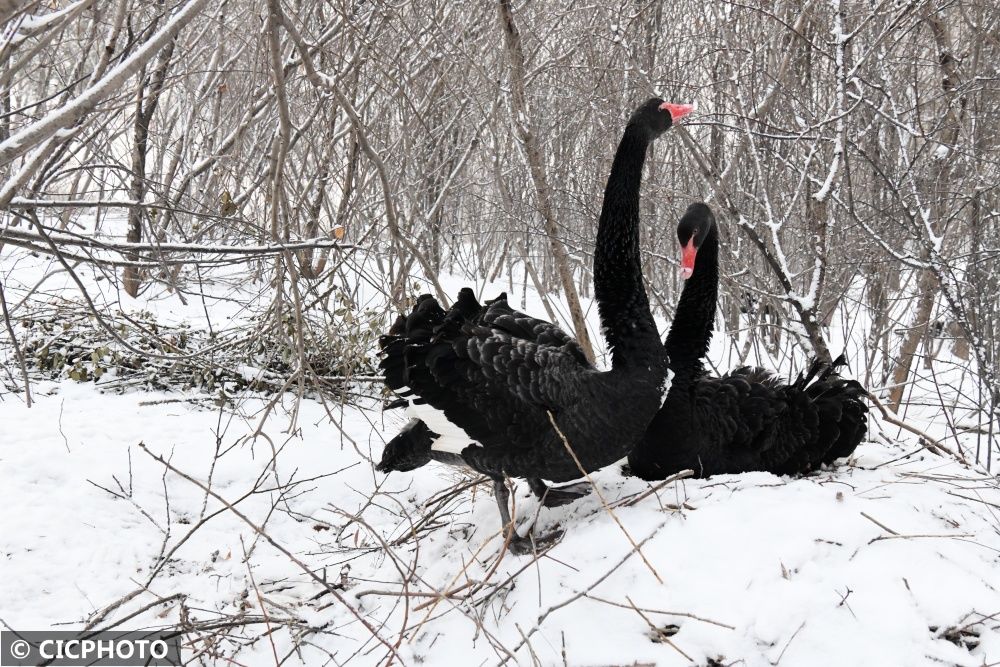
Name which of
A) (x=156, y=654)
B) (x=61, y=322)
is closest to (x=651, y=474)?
(x=156, y=654)

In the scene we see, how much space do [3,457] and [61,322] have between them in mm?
2452

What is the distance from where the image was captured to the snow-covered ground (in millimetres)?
2338

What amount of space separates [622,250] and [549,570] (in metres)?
1.43

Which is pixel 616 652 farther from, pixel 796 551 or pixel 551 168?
pixel 551 168

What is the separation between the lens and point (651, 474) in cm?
350

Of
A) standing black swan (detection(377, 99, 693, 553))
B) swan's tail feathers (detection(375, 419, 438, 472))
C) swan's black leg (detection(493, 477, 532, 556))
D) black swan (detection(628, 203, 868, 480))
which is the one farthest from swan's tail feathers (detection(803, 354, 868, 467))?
swan's tail feathers (detection(375, 419, 438, 472))

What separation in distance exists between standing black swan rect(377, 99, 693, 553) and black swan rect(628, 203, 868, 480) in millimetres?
324

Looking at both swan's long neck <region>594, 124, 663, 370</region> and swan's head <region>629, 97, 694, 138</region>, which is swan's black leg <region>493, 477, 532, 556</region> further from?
swan's head <region>629, 97, 694, 138</region>

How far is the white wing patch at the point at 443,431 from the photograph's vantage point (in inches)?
129

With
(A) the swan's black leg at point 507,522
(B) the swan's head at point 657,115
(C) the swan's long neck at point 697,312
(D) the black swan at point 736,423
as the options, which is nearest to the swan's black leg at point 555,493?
(A) the swan's black leg at point 507,522

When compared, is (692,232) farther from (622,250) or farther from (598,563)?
(598,563)

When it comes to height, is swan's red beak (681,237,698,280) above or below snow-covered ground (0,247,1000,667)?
above

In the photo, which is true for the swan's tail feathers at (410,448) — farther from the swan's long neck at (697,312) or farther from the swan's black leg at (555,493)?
the swan's long neck at (697,312)

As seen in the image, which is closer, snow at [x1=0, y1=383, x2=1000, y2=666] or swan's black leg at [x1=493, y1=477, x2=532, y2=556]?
snow at [x1=0, y1=383, x2=1000, y2=666]
